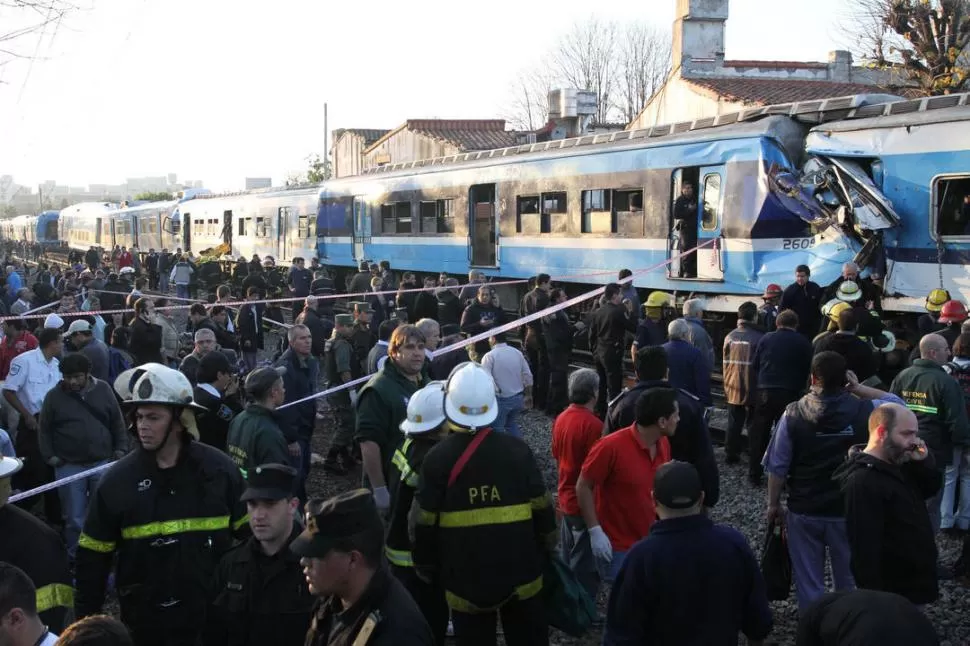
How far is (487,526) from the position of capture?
13.7 feet

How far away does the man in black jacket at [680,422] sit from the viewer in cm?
580

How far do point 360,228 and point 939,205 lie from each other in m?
16.0

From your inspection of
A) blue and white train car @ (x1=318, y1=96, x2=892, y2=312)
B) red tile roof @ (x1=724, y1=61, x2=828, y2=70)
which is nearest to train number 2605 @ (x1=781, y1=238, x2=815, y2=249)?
blue and white train car @ (x1=318, y1=96, x2=892, y2=312)

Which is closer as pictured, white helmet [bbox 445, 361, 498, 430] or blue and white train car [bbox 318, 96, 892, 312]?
white helmet [bbox 445, 361, 498, 430]

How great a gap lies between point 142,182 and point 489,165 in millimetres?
196227

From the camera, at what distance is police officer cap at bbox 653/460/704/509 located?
377 centimetres

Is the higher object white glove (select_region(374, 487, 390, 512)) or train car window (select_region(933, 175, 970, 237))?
train car window (select_region(933, 175, 970, 237))

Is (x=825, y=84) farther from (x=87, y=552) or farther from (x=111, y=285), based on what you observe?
(x=87, y=552)

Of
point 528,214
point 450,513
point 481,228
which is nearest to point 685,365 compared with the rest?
point 450,513

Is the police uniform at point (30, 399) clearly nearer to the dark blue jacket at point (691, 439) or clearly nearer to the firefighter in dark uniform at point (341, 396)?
the firefighter in dark uniform at point (341, 396)

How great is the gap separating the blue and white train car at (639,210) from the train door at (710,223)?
0.06 feet

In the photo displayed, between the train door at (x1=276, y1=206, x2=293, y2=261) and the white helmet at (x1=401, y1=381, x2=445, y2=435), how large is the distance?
2615 centimetres

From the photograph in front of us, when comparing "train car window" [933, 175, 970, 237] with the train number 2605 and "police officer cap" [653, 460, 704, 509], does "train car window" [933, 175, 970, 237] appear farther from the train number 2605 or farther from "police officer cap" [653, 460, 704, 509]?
"police officer cap" [653, 460, 704, 509]

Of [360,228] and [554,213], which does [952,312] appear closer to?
[554,213]
